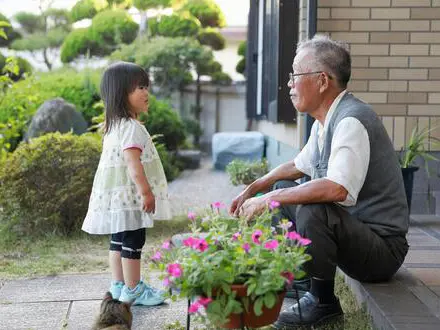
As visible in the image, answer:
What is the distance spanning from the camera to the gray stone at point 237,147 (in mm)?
9320

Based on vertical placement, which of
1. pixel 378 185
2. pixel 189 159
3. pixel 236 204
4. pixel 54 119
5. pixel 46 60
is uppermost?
pixel 378 185

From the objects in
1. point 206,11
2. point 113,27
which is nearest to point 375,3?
point 113,27

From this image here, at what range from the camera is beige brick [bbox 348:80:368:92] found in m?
5.19

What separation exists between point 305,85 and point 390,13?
8.02 feet

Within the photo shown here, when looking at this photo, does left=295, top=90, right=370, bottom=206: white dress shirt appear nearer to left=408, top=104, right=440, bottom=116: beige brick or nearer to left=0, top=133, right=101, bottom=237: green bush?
left=408, top=104, right=440, bottom=116: beige brick

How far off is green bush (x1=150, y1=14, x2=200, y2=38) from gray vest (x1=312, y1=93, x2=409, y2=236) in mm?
13751

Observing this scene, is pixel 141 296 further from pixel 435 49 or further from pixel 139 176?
pixel 435 49

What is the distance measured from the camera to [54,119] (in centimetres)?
807

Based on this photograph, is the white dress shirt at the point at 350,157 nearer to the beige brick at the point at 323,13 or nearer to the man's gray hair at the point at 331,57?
the man's gray hair at the point at 331,57

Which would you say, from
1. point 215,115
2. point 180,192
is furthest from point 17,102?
point 215,115

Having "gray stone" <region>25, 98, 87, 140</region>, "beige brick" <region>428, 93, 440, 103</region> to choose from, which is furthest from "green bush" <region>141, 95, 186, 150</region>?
"beige brick" <region>428, 93, 440, 103</region>

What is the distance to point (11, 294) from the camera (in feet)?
12.9

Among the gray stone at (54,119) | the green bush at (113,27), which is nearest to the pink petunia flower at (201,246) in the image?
the gray stone at (54,119)

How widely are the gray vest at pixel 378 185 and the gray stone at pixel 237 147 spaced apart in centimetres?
612
